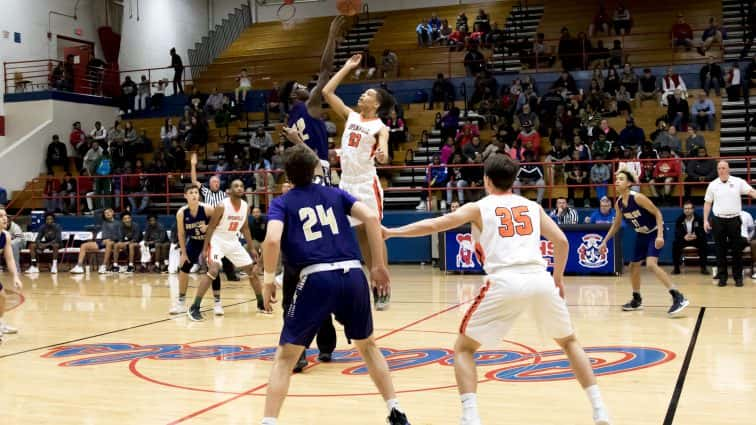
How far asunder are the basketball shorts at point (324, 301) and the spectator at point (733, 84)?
19706 millimetres

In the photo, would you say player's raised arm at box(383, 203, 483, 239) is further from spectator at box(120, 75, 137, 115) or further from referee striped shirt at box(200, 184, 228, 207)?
spectator at box(120, 75, 137, 115)

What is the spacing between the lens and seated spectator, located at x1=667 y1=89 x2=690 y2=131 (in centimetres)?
2102

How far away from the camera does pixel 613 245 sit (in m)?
17.0

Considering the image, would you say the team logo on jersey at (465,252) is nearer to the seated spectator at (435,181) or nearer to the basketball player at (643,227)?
the seated spectator at (435,181)

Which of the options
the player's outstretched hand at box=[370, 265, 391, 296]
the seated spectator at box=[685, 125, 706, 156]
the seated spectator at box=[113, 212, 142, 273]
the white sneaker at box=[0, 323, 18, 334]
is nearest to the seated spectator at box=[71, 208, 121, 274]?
the seated spectator at box=[113, 212, 142, 273]

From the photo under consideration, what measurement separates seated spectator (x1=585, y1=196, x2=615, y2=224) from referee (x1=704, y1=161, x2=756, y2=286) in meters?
2.63

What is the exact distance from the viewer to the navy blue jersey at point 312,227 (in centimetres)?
513

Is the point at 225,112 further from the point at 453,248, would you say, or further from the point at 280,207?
the point at 280,207

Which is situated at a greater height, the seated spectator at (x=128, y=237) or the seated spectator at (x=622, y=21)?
the seated spectator at (x=622, y=21)

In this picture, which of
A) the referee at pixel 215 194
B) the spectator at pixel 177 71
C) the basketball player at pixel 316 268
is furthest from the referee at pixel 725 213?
the spectator at pixel 177 71

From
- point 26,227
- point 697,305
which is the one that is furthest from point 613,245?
point 26,227

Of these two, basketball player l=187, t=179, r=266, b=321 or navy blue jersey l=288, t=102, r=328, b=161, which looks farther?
basketball player l=187, t=179, r=266, b=321

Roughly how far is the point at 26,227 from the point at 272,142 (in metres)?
7.14

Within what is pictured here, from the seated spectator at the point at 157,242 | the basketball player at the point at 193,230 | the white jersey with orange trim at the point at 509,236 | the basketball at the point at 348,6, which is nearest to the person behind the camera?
the white jersey with orange trim at the point at 509,236
